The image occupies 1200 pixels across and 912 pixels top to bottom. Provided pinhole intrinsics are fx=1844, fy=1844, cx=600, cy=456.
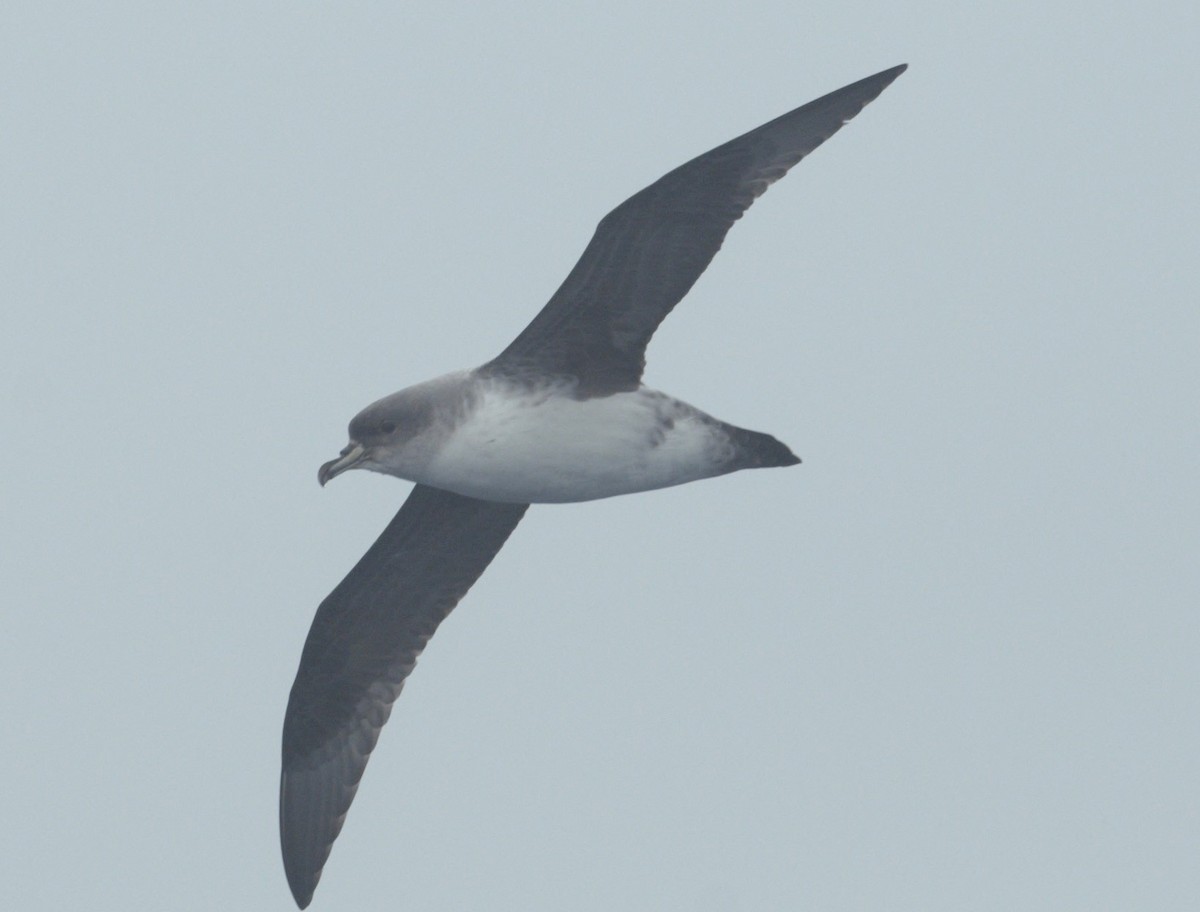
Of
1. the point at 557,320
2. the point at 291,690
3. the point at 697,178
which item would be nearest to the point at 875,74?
the point at 697,178

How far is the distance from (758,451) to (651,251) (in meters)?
1.50

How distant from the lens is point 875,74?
34.2 ft

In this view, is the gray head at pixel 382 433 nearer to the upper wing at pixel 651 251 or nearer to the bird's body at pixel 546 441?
the bird's body at pixel 546 441

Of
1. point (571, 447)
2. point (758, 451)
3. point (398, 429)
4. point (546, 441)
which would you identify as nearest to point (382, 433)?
point (398, 429)

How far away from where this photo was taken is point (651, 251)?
10.9m

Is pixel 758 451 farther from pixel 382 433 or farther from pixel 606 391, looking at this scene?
pixel 382 433

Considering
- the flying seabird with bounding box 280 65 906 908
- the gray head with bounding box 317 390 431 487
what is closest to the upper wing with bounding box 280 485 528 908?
the flying seabird with bounding box 280 65 906 908

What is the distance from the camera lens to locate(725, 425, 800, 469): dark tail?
11.5 m

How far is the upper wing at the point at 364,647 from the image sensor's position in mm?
12914

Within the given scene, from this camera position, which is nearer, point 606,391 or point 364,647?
point 606,391

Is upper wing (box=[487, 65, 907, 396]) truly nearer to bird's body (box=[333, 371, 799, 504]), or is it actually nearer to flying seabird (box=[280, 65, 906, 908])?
flying seabird (box=[280, 65, 906, 908])

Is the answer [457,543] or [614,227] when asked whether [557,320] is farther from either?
[457,543]

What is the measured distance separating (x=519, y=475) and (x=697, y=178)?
82.1 inches

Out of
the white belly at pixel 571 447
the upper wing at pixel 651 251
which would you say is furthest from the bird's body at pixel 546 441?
the upper wing at pixel 651 251
